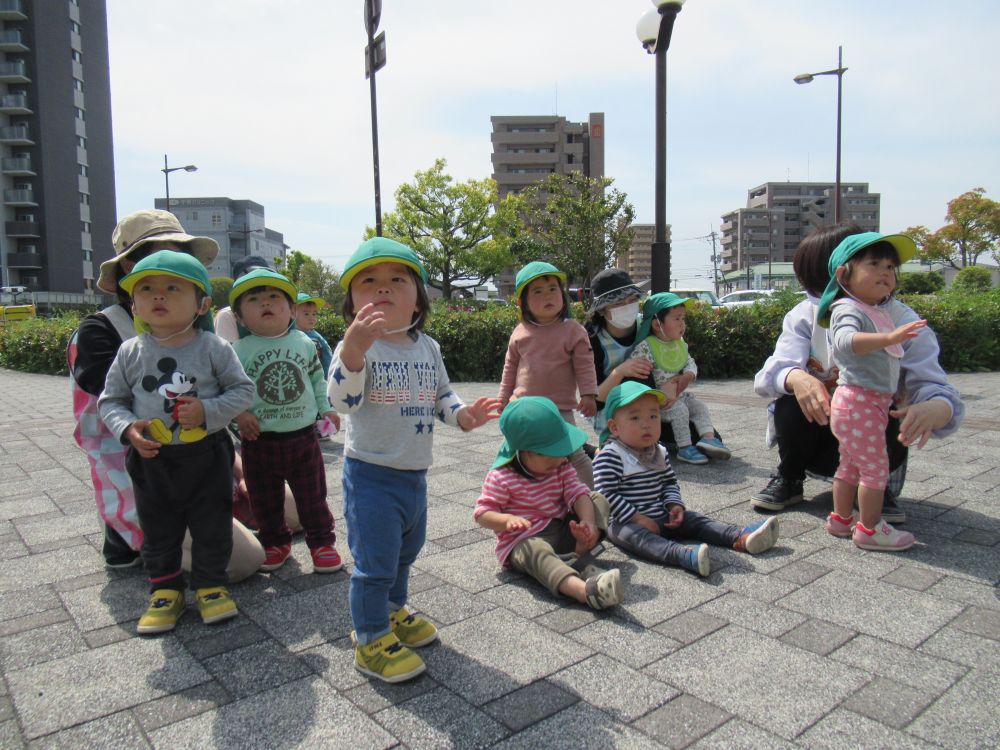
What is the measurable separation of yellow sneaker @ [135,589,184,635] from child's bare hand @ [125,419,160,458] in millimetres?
576

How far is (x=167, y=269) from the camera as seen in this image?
8.27 feet

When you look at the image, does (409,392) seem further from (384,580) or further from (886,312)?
(886,312)

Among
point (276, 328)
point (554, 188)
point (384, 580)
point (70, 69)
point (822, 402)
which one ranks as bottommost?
point (384, 580)

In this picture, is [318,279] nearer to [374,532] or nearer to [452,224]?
[452,224]

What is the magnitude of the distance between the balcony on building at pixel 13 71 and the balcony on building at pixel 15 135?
2.64m

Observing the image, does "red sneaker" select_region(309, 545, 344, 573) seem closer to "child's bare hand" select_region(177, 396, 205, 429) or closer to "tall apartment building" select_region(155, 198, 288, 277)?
"child's bare hand" select_region(177, 396, 205, 429)

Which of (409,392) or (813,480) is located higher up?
(409,392)

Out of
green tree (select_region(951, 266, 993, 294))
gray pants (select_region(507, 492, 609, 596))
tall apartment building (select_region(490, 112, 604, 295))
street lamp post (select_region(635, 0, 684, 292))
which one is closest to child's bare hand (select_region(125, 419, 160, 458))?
gray pants (select_region(507, 492, 609, 596))

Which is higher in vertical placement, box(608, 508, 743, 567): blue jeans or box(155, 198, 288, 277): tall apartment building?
box(155, 198, 288, 277): tall apartment building

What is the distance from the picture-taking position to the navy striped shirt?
346 centimetres

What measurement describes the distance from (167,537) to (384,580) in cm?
101

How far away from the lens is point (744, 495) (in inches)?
171

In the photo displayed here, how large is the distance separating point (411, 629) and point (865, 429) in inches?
88.1

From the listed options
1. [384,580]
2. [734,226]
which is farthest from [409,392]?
[734,226]
